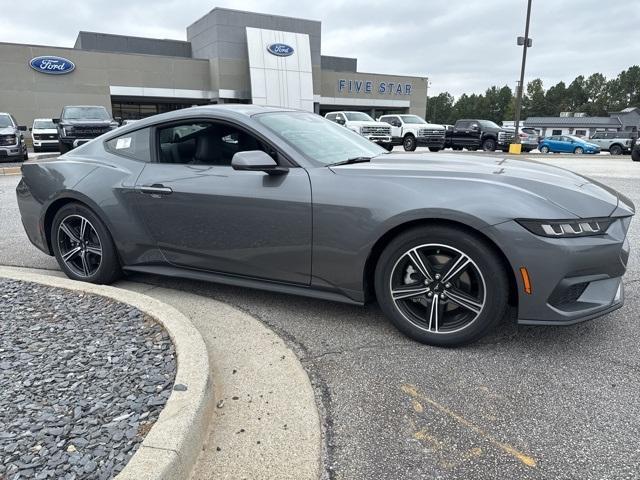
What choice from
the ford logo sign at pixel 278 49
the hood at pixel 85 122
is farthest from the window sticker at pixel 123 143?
the ford logo sign at pixel 278 49

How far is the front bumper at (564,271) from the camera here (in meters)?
2.62

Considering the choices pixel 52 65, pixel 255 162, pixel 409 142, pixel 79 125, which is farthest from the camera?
pixel 52 65

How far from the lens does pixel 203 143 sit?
12.2 ft

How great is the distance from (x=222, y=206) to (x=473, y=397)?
1989mm

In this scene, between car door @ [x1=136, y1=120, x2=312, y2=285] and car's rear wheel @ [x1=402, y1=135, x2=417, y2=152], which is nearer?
car door @ [x1=136, y1=120, x2=312, y2=285]

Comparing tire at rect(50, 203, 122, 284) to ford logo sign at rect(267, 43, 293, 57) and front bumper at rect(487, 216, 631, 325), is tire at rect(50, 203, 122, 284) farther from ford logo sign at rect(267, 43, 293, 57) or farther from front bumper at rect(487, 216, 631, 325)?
ford logo sign at rect(267, 43, 293, 57)

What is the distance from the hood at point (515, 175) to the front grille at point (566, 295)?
0.39 m

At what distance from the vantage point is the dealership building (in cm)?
3309

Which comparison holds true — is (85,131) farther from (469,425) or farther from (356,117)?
(469,425)

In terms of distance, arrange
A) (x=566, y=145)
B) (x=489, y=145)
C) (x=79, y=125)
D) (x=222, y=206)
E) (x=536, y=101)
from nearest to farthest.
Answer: (x=222, y=206)
(x=79, y=125)
(x=489, y=145)
(x=566, y=145)
(x=536, y=101)

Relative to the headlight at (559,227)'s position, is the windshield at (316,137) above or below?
above

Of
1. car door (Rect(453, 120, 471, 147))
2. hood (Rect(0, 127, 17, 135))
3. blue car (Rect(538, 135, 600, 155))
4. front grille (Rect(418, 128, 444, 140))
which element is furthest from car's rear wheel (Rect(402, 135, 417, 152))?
hood (Rect(0, 127, 17, 135))

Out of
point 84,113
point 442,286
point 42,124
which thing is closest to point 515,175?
point 442,286

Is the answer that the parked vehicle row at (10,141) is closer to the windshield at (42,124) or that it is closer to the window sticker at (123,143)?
the windshield at (42,124)
